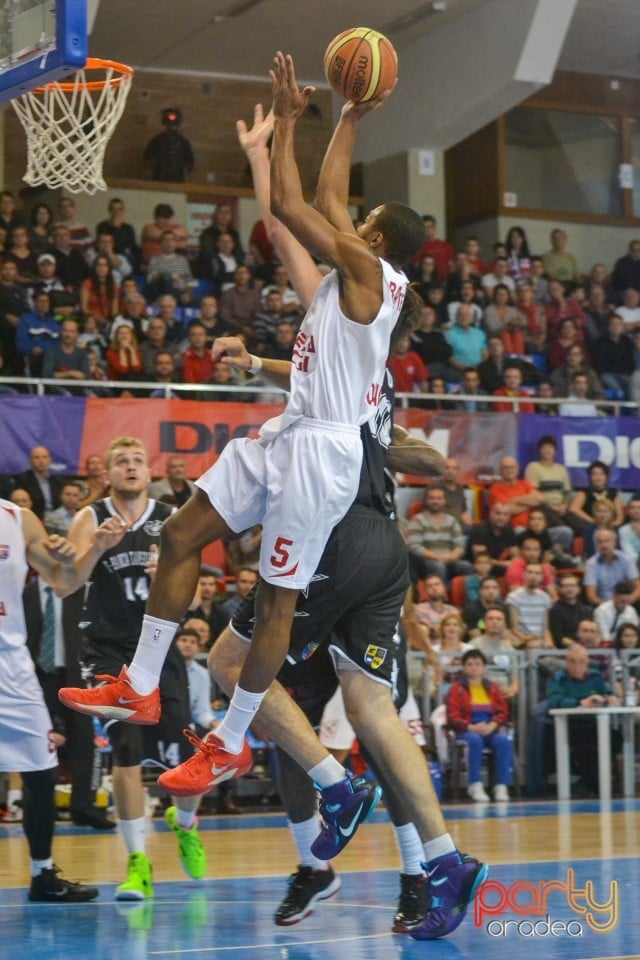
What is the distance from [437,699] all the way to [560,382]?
22.2 ft

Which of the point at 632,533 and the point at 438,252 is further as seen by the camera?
the point at 438,252

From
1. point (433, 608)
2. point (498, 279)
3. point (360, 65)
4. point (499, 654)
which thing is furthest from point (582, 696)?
point (360, 65)

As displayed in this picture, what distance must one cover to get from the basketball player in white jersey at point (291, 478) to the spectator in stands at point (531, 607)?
9.05 meters

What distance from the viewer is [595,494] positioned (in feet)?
55.6

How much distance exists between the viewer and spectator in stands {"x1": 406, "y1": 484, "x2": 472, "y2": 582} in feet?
49.8

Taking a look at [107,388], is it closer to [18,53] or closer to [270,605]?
[18,53]

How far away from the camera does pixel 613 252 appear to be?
23.6 metres

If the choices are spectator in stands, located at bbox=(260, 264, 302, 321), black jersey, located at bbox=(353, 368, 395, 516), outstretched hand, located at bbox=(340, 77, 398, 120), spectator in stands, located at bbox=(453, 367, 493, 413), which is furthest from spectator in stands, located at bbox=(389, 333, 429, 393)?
outstretched hand, located at bbox=(340, 77, 398, 120)

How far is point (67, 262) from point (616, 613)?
23.3 feet

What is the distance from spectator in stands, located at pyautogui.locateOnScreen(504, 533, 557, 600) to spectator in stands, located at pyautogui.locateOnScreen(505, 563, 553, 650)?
21cm

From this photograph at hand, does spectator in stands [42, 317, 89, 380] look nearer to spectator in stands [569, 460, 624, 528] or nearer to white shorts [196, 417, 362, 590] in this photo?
spectator in stands [569, 460, 624, 528]

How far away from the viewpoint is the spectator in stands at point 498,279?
1964 cm

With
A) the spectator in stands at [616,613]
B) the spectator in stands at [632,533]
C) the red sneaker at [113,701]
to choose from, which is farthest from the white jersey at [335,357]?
the spectator in stands at [632,533]

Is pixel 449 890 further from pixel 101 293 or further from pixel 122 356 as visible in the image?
pixel 101 293
